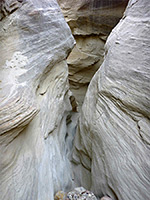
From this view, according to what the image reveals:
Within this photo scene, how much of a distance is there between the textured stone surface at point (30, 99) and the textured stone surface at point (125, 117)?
65cm

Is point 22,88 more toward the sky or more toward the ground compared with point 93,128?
more toward the sky

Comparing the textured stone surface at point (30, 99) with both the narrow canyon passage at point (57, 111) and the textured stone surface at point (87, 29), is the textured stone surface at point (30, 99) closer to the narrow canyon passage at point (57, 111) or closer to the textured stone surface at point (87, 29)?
the narrow canyon passage at point (57, 111)

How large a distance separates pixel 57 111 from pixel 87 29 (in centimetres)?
368

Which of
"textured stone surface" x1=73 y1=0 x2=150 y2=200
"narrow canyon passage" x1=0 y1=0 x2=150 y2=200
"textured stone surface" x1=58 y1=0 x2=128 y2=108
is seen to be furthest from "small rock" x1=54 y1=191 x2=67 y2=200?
"textured stone surface" x1=58 y1=0 x2=128 y2=108

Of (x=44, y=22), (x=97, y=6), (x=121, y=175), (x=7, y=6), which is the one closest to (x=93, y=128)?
(x=121, y=175)

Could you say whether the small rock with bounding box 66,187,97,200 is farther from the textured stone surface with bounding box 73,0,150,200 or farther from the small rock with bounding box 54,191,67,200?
the textured stone surface with bounding box 73,0,150,200

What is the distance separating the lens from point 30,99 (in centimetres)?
163

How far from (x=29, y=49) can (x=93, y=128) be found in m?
1.38

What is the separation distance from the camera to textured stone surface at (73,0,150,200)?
1484 mm

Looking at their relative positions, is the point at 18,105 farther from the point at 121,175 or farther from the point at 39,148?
the point at 121,175

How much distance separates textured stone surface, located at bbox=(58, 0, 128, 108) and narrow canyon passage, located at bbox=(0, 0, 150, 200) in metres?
2.58

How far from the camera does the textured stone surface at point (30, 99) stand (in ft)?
4.64

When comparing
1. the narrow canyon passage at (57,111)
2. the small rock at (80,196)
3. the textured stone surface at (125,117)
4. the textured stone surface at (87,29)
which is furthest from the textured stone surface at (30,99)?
the textured stone surface at (87,29)

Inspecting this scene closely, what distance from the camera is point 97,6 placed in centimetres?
440
